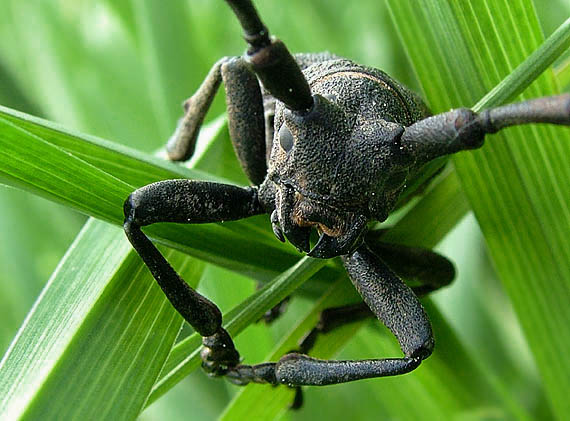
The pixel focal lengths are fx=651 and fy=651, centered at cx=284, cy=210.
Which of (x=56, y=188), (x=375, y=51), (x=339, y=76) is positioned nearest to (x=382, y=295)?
(x=339, y=76)

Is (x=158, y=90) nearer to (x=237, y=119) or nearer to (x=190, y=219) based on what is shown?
(x=237, y=119)

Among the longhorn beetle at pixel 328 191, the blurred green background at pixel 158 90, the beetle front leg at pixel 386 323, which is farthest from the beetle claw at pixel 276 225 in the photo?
the blurred green background at pixel 158 90

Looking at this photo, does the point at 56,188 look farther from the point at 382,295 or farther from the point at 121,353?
the point at 382,295

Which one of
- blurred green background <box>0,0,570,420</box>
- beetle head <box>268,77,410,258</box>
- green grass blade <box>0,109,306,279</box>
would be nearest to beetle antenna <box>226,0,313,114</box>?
beetle head <box>268,77,410,258</box>

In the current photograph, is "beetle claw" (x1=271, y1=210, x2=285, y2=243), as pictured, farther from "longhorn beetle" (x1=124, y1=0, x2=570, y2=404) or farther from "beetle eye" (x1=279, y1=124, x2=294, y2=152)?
"beetle eye" (x1=279, y1=124, x2=294, y2=152)

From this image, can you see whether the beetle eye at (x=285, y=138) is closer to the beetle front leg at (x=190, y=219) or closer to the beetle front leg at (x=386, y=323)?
the beetle front leg at (x=190, y=219)
